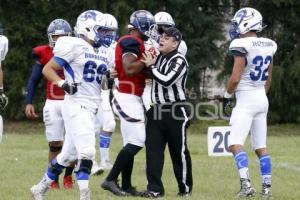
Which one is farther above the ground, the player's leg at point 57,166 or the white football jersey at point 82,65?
the white football jersey at point 82,65

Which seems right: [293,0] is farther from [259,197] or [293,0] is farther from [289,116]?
[259,197]

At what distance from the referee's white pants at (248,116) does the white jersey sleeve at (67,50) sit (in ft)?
6.23

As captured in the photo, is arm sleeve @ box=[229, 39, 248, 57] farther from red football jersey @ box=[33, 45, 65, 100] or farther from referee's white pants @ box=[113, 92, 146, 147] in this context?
red football jersey @ box=[33, 45, 65, 100]

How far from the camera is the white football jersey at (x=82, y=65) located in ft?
24.6

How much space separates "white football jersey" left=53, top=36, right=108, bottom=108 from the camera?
750 cm

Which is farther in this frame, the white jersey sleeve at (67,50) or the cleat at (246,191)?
the cleat at (246,191)

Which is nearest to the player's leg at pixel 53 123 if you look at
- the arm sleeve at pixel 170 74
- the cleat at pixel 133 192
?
the cleat at pixel 133 192

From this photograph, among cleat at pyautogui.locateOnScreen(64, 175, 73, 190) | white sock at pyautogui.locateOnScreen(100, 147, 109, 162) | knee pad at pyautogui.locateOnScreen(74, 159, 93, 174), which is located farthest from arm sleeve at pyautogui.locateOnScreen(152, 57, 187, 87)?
white sock at pyautogui.locateOnScreen(100, 147, 109, 162)

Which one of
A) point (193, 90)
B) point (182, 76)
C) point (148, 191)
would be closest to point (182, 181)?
point (148, 191)

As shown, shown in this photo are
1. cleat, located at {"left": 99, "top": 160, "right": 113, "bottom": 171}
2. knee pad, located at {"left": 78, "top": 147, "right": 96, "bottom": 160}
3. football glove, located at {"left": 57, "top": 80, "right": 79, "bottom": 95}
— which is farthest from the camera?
cleat, located at {"left": 99, "top": 160, "right": 113, "bottom": 171}

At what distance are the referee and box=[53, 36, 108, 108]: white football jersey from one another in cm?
73

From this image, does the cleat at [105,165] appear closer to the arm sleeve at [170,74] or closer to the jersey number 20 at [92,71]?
the arm sleeve at [170,74]

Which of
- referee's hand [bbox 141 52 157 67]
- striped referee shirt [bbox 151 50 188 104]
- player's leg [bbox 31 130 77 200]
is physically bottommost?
player's leg [bbox 31 130 77 200]

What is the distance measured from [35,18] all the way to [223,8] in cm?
528
